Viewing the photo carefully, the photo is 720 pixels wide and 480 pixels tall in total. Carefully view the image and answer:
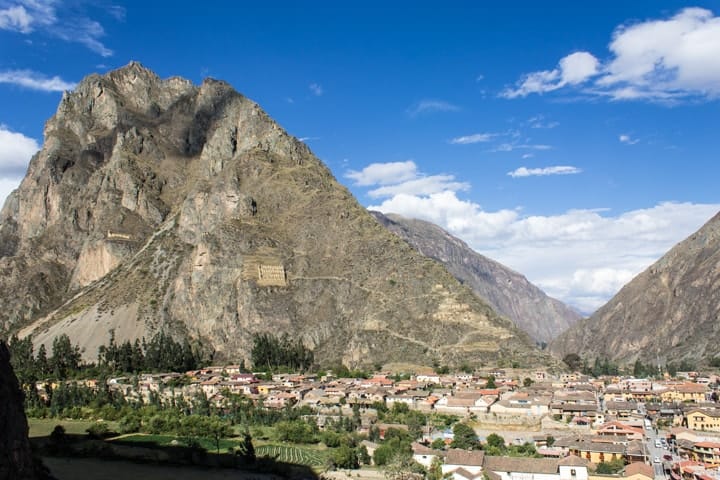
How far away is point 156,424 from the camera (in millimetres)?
88875

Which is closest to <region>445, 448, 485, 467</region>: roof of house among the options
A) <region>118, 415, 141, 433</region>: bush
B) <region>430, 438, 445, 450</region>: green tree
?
<region>430, 438, 445, 450</region>: green tree

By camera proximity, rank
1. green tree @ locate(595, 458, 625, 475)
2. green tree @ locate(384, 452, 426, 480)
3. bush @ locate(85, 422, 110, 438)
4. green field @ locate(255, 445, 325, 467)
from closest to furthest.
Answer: green tree @ locate(595, 458, 625, 475) < green tree @ locate(384, 452, 426, 480) < green field @ locate(255, 445, 325, 467) < bush @ locate(85, 422, 110, 438)

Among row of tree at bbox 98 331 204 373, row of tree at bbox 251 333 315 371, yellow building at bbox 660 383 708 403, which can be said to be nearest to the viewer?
yellow building at bbox 660 383 708 403

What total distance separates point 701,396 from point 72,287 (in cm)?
15411

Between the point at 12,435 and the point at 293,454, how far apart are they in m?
30.6

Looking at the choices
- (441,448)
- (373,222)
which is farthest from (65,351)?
(441,448)

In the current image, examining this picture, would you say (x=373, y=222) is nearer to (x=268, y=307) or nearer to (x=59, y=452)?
(x=268, y=307)

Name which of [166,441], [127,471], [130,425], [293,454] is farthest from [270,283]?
A: [127,471]

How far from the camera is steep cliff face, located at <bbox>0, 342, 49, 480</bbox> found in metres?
51.2

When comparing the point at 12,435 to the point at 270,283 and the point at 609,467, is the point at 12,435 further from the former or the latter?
the point at 270,283

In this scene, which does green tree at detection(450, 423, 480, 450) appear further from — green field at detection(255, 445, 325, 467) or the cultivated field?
the cultivated field

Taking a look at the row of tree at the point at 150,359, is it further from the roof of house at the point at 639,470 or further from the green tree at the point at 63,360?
the roof of house at the point at 639,470

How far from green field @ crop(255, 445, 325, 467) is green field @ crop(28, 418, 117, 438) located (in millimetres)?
24722

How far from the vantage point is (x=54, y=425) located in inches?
3733
